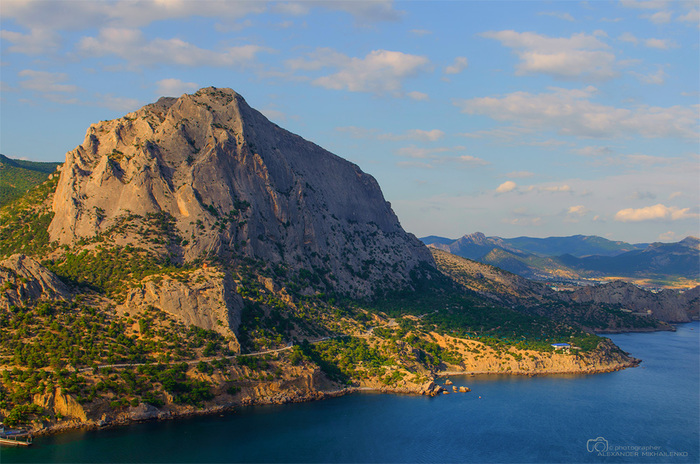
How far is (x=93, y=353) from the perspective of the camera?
92.3 meters

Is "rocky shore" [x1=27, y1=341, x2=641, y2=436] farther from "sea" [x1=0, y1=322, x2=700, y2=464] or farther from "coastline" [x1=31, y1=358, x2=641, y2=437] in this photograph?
"sea" [x1=0, y1=322, x2=700, y2=464]

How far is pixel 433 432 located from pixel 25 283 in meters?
72.1

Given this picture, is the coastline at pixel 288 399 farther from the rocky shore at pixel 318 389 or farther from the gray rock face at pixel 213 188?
the gray rock face at pixel 213 188

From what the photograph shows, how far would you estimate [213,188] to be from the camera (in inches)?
5389

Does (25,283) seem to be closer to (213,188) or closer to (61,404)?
(61,404)

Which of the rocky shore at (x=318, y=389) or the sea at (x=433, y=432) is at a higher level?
the rocky shore at (x=318, y=389)

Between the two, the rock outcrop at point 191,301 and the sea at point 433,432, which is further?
the rock outcrop at point 191,301

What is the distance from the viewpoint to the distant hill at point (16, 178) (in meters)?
161

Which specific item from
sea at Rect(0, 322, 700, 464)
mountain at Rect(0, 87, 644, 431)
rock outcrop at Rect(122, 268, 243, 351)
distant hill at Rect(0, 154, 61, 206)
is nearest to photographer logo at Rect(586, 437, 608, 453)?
sea at Rect(0, 322, 700, 464)

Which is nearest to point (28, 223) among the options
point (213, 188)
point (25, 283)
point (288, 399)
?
point (25, 283)

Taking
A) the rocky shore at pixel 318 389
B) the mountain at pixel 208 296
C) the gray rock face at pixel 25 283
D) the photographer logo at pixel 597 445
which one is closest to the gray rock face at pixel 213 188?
the mountain at pixel 208 296

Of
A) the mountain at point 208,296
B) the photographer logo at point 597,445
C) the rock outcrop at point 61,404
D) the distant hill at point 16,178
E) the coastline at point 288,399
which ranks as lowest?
the photographer logo at point 597,445

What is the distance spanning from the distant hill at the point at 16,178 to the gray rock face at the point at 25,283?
5806 centimetres

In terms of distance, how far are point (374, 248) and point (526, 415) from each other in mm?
93431
